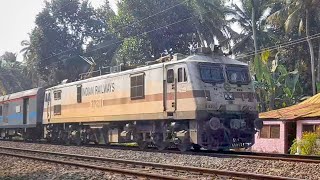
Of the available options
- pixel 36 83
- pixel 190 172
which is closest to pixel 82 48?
pixel 36 83

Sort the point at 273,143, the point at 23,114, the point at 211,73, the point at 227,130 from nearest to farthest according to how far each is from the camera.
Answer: the point at 227,130 → the point at 211,73 → the point at 273,143 → the point at 23,114

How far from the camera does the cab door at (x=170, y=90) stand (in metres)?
16.1

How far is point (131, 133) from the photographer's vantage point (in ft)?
62.3

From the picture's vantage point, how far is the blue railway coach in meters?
28.4

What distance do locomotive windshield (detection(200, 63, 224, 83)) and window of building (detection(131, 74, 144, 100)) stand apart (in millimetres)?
3046

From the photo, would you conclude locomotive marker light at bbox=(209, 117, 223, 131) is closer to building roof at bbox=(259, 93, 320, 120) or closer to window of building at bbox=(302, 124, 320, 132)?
building roof at bbox=(259, 93, 320, 120)

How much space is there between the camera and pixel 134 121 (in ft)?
61.2

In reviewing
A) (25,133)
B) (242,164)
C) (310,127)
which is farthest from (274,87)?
(242,164)

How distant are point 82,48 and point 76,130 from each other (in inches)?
1487

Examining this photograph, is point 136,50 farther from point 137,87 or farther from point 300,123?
point 137,87

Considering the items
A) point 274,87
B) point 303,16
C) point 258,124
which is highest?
point 303,16

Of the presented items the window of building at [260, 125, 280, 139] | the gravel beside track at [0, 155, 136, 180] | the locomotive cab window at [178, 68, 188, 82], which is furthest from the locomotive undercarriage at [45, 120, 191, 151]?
the window of building at [260, 125, 280, 139]

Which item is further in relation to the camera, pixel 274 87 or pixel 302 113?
pixel 274 87

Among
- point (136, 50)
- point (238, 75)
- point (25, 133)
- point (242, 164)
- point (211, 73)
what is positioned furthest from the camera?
point (136, 50)
